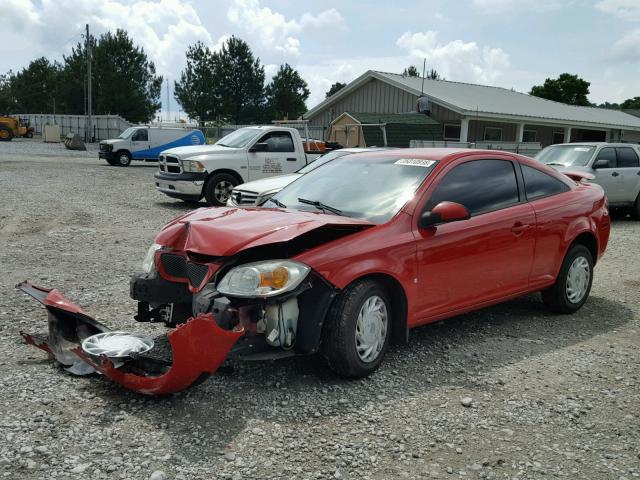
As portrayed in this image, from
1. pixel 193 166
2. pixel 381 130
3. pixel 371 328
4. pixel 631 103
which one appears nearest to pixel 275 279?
pixel 371 328

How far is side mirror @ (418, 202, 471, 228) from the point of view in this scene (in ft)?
14.3

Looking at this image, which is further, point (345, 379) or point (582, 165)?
point (582, 165)

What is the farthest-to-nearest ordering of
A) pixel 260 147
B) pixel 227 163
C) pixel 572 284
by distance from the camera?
pixel 260 147 < pixel 227 163 < pixel 572 284

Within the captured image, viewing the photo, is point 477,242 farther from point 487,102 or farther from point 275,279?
point 487,102

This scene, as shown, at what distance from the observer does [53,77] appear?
72375 millimetres

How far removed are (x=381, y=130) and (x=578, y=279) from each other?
64.0ft

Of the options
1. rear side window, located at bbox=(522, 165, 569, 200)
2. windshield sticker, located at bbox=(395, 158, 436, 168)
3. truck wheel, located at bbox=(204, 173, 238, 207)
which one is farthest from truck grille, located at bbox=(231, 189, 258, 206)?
rear side window, located at bbox=(522, 165, 569, 200)

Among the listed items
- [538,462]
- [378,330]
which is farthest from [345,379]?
[538,462]

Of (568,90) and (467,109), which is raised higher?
(568,90)

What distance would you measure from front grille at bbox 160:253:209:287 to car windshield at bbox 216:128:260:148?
359 inches

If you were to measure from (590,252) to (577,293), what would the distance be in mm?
465

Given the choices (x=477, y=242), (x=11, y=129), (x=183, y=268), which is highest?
(x=11, y=129)

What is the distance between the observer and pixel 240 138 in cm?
1347

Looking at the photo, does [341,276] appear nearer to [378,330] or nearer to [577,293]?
[378,330]
